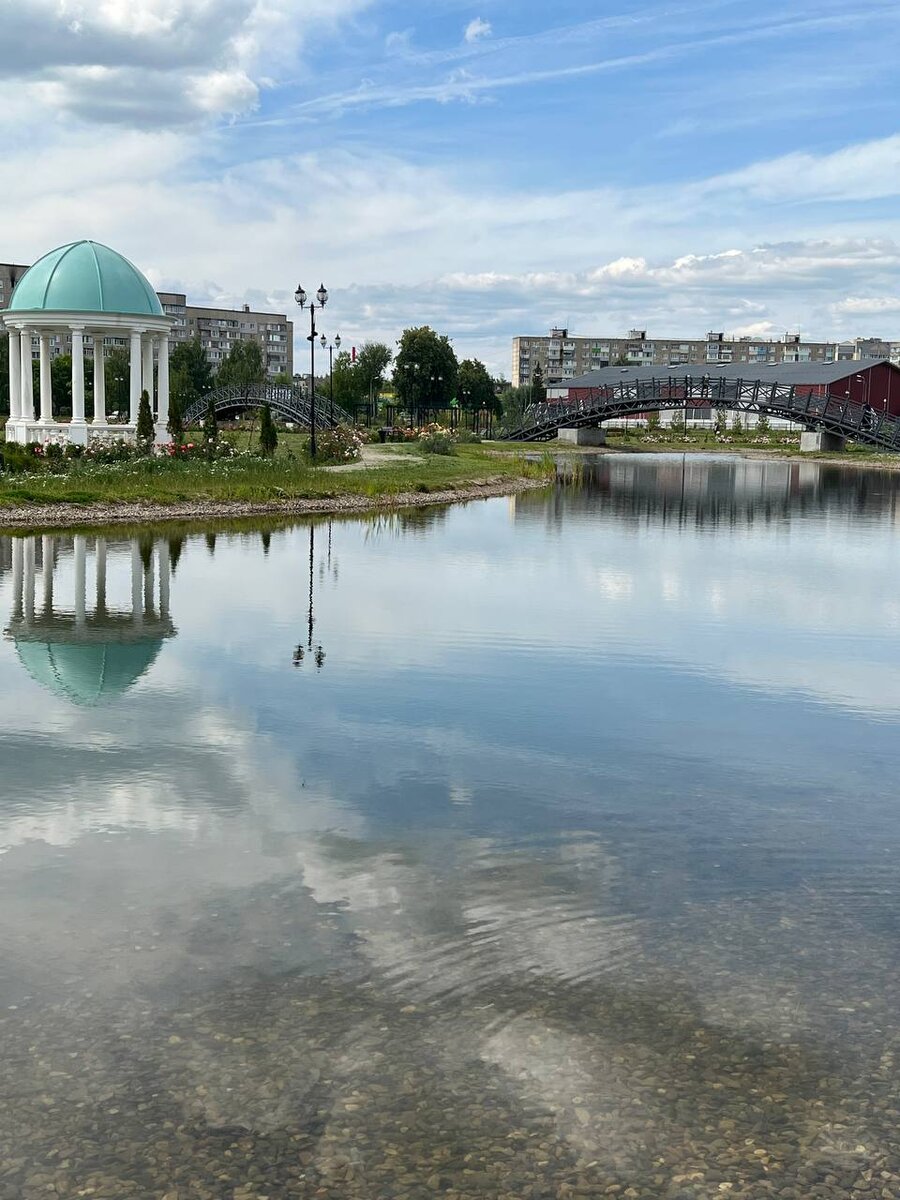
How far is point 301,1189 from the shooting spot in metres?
3.86

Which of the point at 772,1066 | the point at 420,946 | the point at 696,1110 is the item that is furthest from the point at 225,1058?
the point at 772,1066

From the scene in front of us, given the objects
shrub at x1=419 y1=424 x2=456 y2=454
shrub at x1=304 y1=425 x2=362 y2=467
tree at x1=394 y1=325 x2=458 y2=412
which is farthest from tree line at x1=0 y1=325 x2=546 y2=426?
shrub at x1=304 y1=425 x2=362 y2=467

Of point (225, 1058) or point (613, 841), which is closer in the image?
point (225, 1058)

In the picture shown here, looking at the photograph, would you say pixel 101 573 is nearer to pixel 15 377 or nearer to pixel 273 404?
pixel 15 377

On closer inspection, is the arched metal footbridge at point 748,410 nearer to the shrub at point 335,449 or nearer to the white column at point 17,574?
the shrub at point 335,449

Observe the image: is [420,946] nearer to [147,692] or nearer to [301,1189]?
[301,1189]

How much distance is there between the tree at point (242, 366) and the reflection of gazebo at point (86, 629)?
71774mm

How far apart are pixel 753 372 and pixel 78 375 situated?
59.1 metres

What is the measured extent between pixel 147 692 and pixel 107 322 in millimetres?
29386

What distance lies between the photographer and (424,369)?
85375 millimetres

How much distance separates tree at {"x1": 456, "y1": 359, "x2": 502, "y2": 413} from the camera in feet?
315

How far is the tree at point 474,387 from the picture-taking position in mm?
96000

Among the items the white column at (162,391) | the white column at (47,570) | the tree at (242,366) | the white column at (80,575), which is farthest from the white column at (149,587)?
the tree at (242,366)

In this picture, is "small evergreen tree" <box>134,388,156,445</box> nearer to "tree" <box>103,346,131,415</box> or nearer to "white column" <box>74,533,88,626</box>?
"white column" <box>74,533,88,626</box>
